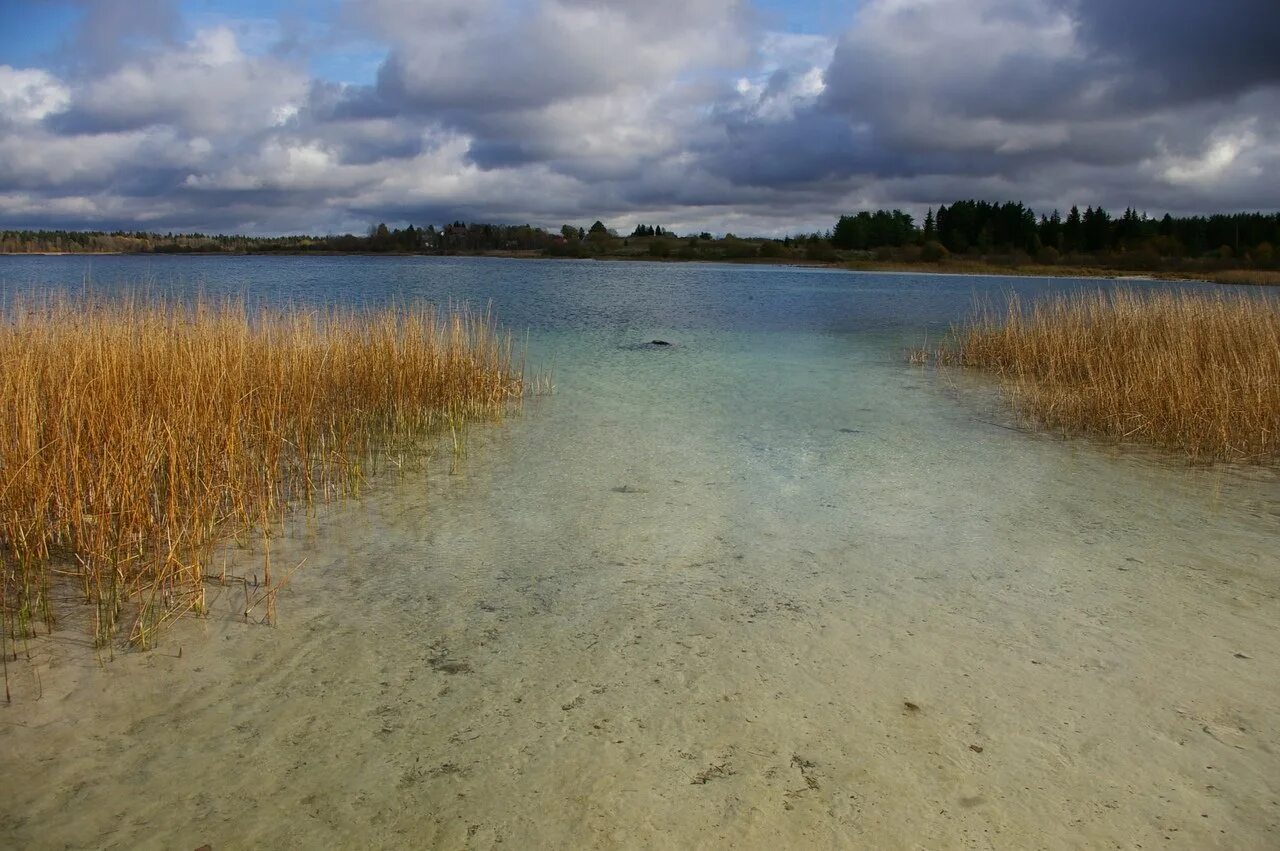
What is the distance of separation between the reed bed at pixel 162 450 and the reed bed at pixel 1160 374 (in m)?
6.56

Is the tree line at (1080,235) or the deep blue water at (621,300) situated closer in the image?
the deep blue water at (621,300)

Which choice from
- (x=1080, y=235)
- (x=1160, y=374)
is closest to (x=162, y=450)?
(x=1160, y=374)

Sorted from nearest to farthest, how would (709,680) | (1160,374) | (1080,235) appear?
(709,680), (1160,374), (1080,235)

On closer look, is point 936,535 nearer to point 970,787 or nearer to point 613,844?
point 970,787

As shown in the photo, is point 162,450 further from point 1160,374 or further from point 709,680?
point 1160,374

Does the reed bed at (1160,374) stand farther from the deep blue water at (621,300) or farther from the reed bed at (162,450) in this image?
the deep blue water at (621,300)

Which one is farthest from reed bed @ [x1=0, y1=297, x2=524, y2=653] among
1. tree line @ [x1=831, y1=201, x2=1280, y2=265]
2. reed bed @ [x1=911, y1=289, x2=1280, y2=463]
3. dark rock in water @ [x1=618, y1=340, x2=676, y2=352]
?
tree line @ [x1=831, y1=201, x2=1280, y2=265]

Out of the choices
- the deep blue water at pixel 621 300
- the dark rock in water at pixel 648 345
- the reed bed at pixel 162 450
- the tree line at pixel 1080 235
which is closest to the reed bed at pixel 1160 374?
the dark rock in water at pixel 648 345

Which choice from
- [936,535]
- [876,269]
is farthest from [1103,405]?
[876,269]

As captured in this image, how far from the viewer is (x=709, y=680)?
3074 millimetres

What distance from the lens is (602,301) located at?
28188mm

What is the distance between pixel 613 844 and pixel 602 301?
87.3 feet

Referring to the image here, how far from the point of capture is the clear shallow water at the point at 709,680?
231 cm

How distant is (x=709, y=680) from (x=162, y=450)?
308 centimetres
